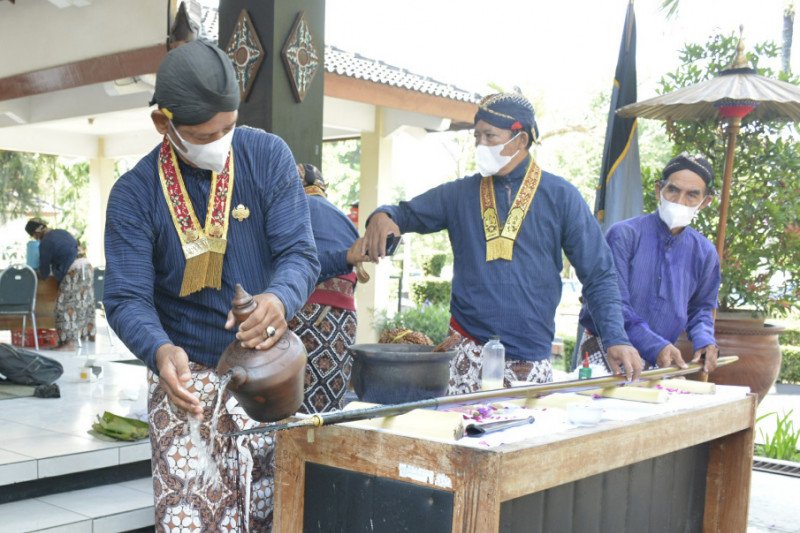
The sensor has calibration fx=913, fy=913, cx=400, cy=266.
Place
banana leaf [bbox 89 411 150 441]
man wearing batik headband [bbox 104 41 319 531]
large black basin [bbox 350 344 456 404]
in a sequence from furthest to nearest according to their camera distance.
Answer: banana leaf [bbox 89 411 150 441] → large black basin [bbox 350 344 456 404] → man wearing batik headband [bbox 104 41 319 531]

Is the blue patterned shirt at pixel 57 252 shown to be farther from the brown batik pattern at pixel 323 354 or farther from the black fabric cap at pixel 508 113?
the black fabric cap at pixel 508 113

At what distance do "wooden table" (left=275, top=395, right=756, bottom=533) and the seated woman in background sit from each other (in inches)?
322

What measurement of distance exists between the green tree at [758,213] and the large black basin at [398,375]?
13.9ft

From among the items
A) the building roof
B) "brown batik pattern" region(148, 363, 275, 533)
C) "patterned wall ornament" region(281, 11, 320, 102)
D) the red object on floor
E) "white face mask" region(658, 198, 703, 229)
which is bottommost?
the red object on floor

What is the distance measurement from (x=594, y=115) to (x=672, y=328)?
37208 mm

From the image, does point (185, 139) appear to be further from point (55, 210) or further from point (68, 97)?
point (55, 210)

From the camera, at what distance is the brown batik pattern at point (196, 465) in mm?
2330

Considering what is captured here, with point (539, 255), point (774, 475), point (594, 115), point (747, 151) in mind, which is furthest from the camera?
point (594, 115)

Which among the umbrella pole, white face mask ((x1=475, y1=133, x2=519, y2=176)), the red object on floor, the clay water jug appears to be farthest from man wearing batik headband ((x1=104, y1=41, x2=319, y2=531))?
the red object on floor

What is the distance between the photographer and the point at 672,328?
4.11m

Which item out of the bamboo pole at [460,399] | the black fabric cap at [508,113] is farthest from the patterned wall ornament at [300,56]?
the bamboo pole at [460,399]

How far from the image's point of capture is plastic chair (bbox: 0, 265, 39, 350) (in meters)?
9.12

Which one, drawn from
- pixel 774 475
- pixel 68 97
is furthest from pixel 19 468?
pixel 68 97

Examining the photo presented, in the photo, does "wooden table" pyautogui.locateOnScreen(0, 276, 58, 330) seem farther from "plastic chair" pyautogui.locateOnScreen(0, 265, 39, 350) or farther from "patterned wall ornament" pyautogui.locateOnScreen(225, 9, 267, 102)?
"patterned wall ornament" pyautogui.locateOnScreen(225, 9, 267, 102)
